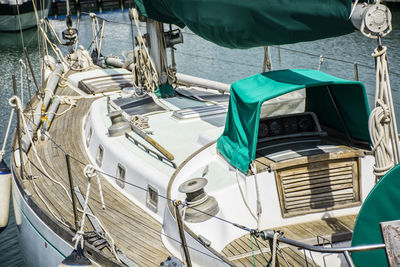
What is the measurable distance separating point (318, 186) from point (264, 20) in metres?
3.19

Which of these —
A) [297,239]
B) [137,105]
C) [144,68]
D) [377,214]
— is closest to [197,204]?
[297,239]

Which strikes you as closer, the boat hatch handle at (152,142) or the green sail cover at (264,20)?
the green sail cover at (264,20)

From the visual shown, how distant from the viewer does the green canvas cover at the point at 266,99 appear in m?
8.59

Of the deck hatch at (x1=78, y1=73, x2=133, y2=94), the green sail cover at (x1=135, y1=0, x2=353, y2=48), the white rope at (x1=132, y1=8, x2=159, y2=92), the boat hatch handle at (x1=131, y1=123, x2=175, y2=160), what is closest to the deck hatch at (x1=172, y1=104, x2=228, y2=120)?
the boat hatch handle at (x1=131, y1=123, x2=175, y2=160)

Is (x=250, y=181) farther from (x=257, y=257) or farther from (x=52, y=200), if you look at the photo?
(x=52, y=200)

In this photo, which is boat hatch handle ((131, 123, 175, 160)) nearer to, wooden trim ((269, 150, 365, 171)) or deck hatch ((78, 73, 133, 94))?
wooden trim ((269, 150, 365, 171))

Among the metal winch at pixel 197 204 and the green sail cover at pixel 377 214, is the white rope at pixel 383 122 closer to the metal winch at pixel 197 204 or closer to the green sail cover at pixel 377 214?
the green sail cover at pixel 377 214

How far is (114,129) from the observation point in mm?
12297

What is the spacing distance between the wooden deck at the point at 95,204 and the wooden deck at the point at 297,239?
1.50 m

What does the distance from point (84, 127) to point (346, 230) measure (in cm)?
913

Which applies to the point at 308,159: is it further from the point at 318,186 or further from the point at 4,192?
the point at 4,192

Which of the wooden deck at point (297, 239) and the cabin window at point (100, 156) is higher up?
the cabin window at point (100, 156)

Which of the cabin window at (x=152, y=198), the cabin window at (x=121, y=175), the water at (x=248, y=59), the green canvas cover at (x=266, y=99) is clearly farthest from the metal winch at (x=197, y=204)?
the water at (x=248, y=59)

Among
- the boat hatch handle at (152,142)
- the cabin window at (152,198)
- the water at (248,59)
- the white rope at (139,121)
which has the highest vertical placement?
the white rope at (139,121)
